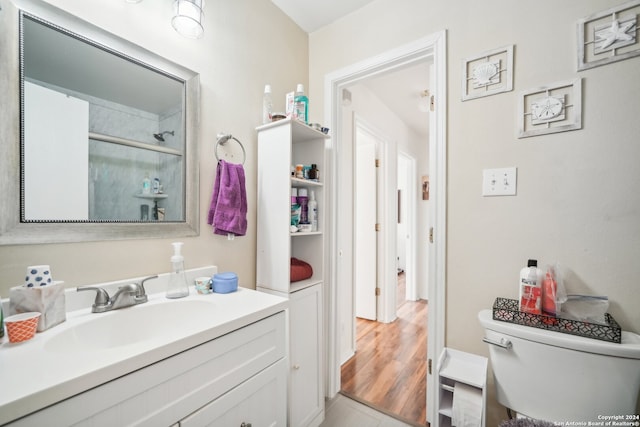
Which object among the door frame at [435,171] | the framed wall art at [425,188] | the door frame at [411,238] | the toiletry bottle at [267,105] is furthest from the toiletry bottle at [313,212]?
the framed wall art at [425,188]

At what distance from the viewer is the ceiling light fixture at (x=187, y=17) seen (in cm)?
104

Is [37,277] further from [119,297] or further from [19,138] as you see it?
[19,138]

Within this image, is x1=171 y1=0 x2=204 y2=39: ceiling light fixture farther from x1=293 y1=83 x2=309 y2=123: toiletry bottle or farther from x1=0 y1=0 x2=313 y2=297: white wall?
x1=293 y1=83 x2=309 y2=123: toiletry bottle

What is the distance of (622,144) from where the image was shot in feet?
3.18

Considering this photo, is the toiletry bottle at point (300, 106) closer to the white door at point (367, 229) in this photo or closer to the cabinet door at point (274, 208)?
the cabinet door at point (274, 208)

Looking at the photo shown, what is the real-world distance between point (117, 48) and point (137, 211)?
0.60m

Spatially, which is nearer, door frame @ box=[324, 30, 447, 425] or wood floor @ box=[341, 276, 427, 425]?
door frame @ box=[324, 30, 447, 425]

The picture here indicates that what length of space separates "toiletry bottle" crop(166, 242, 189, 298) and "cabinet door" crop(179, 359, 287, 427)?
0.43m

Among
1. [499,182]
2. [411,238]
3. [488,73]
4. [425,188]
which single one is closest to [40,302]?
[499,182]

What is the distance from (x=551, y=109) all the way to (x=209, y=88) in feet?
4.93

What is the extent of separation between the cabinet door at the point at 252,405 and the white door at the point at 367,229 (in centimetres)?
199

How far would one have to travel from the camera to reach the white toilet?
0.83 metres

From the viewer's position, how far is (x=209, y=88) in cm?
124

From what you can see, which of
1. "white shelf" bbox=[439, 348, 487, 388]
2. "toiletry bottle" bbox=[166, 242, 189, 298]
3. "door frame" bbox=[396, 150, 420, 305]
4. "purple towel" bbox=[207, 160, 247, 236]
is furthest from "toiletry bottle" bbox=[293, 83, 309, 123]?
"door frame" bbox=[396, 150, 420, 305]
